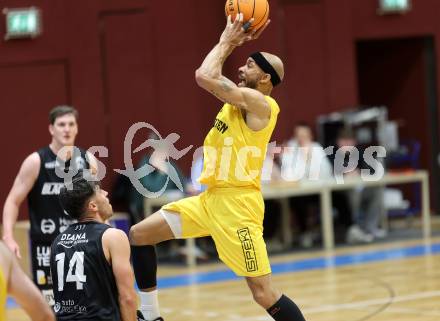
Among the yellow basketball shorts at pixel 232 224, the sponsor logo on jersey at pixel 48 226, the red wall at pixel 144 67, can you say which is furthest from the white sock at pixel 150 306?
the red wall at pixel 144 67

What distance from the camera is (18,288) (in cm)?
371

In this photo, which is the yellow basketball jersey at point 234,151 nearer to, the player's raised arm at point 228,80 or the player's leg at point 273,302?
the player's raised arm at point 228,80

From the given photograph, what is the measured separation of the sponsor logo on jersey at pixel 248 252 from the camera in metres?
6.29

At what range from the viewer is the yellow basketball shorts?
6312mm

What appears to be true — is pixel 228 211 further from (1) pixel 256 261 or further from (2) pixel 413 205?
(2) pixel 413 205

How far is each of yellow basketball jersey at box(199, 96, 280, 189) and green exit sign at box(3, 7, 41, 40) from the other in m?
7.23

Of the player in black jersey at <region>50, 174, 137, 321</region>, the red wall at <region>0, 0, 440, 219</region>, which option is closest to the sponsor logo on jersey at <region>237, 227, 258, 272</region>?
the player in black jersey at <region>50, 174, 137, 321</region>

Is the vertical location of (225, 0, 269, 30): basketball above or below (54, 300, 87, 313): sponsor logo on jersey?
above

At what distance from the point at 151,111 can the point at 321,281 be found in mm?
4639

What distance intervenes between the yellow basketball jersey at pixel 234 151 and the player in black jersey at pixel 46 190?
1182mm

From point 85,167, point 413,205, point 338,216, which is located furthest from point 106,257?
point 413,205

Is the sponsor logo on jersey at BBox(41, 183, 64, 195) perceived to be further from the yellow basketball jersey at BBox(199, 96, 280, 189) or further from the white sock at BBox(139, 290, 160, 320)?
the yellow basketball jersey at BBox(199, 96, 280, 189)

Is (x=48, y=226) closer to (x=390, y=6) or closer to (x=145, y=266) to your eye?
(x=145, y=266)

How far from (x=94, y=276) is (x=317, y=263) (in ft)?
23.9
